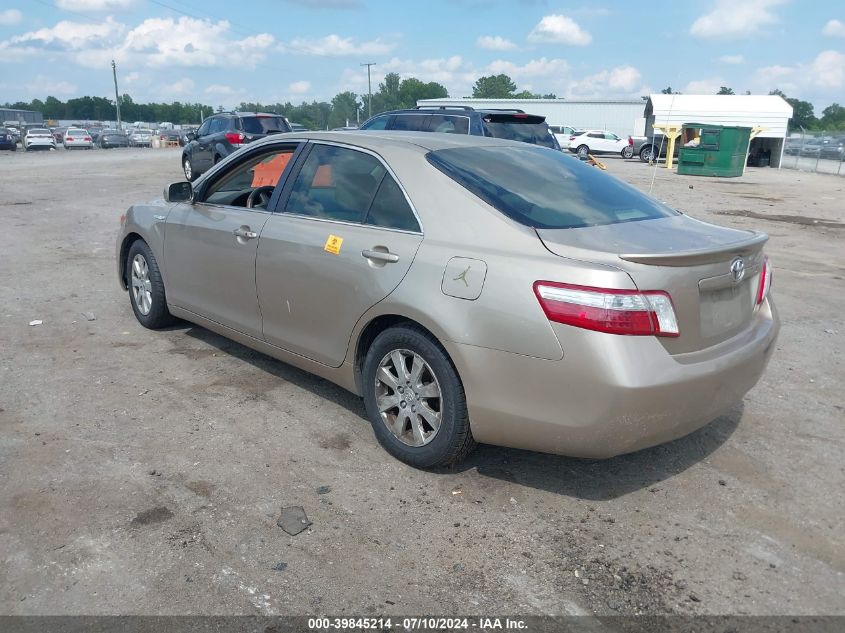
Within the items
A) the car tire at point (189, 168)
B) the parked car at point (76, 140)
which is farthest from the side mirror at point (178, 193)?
the parked car at point (76, 140)

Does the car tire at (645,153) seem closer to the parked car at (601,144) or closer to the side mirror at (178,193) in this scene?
the parked car at (601,144)

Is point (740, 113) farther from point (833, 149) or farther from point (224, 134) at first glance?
point (224, 134)

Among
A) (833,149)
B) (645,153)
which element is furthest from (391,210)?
(833,149)

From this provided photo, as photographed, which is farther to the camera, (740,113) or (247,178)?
(740,113)

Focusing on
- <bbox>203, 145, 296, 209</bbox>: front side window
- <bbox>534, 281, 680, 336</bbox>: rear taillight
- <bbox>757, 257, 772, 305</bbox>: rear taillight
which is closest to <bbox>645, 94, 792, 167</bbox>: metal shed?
<bbox>203, 145, 296, 209</bbox>: front side window

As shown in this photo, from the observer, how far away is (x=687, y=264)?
3.08 meters

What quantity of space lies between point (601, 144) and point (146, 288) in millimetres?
38851

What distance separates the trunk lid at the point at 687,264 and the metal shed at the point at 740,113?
38176 mm

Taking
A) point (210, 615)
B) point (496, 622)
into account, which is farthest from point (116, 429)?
point (496, 622)

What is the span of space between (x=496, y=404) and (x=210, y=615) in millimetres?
1446

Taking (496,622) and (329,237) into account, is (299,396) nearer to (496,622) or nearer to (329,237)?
(329,237)

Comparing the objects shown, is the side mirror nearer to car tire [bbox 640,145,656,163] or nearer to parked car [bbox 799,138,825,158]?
car tire [bbox 640,145,656,163]

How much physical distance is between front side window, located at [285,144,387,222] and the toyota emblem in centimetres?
185

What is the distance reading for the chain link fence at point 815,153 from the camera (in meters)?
33.8
